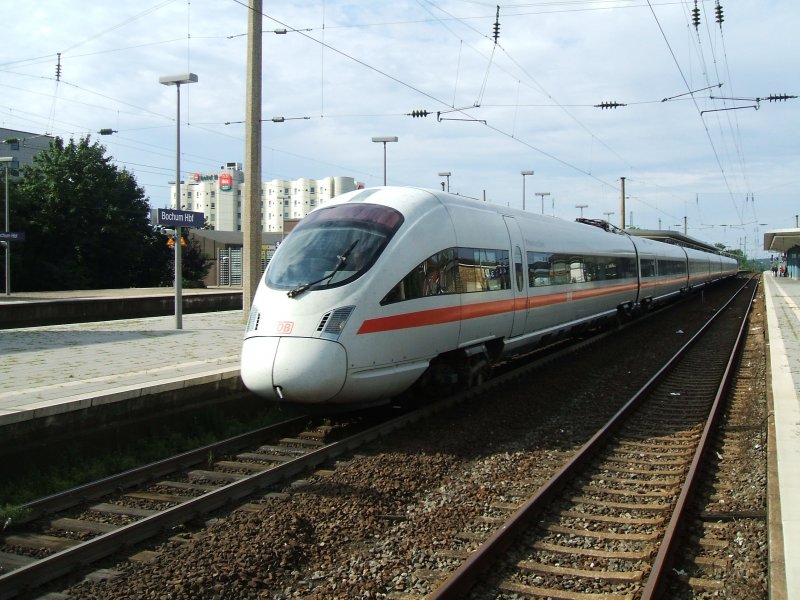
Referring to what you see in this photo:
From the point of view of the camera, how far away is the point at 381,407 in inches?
375

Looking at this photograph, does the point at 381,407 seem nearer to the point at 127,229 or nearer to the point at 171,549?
the point at 171,549

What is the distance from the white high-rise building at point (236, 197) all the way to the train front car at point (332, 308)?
361 ft

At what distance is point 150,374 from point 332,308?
10.5 feet

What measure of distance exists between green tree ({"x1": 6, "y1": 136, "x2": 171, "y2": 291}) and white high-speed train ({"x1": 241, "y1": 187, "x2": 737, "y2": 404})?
34118 millimetres

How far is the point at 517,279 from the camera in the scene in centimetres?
1119

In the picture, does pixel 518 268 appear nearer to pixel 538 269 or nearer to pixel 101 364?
pixel 538 269

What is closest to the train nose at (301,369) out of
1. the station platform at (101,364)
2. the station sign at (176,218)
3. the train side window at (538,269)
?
the station platform at (101,364)

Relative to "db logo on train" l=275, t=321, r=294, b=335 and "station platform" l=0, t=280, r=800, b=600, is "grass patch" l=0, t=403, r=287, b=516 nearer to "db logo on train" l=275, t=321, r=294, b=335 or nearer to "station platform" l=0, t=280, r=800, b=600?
"station platform" l=0, t=280, r=800, b=600

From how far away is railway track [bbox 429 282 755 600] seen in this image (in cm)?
445

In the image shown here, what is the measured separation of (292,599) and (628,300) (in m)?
17.6

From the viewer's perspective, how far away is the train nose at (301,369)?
718cm

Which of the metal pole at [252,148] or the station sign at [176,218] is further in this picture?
the metal pole at [252,148]

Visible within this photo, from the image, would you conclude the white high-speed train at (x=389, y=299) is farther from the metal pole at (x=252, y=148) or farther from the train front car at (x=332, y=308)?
the metal pole at (x=252, y=148)

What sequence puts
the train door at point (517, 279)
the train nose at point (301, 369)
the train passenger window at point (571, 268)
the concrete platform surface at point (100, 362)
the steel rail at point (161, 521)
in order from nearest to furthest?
1. the steel rail at point (161, 521)
2. the train nose at point (301, 369)
3. the concrete platform surface at point (100, 362)
4. the train door at point (517, 279)
5. the train passenger window at point (571, 268)
